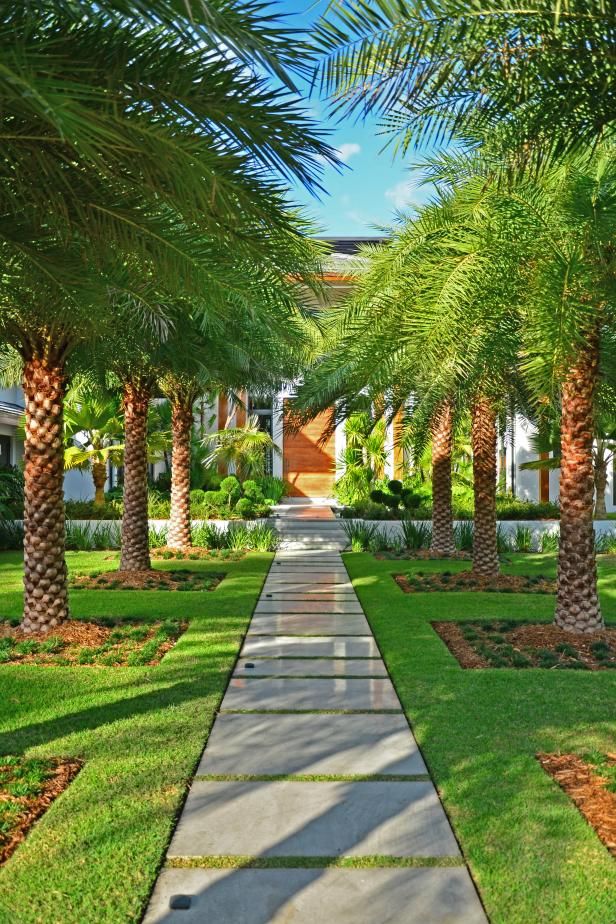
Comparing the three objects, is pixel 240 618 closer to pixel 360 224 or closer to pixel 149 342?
pixel 149 342

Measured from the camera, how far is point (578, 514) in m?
8.27

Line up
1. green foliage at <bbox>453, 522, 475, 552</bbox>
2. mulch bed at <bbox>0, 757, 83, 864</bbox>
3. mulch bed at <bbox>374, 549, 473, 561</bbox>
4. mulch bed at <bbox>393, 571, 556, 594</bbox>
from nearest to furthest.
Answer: mulch bed at <bbox>0, 757, 83, 864</bbox> → mulch bed at <bbox>393, 571, 556, 594</bbox> → mulch bed at <bbox>374, 549, 473, 561</bbox> → green foliage at <bbox>453, 522, 475, 552</bbox>

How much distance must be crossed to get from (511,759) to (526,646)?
3391mm

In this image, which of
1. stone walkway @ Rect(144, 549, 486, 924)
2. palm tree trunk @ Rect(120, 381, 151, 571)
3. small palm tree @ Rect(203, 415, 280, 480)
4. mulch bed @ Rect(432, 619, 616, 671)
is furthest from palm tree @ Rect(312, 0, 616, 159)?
small palm tree @ Rect(203, 415, 280, 480)

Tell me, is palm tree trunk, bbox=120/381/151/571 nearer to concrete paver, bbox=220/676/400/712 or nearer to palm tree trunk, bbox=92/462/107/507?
concrete paver, bbox=220/676/400/712

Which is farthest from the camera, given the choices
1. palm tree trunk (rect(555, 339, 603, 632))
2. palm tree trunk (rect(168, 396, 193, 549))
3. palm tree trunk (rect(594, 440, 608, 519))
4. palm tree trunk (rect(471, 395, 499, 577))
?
palm tree trunk (rect(594, 440, 608, 519))

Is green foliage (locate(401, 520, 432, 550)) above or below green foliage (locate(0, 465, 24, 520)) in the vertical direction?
below

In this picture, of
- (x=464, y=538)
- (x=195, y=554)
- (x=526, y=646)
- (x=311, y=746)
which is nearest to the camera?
(x=311, y=746)

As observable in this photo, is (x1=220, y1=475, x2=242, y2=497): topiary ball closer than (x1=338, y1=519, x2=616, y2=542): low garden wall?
No

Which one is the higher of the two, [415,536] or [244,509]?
[244,509]

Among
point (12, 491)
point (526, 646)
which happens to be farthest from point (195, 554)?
point (526, 646)

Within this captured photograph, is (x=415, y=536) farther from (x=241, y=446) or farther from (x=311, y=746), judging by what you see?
(x=311, y=746)

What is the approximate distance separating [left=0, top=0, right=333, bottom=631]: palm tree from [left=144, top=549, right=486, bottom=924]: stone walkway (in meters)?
2.89

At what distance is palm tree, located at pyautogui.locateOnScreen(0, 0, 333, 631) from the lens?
2.97 metres
